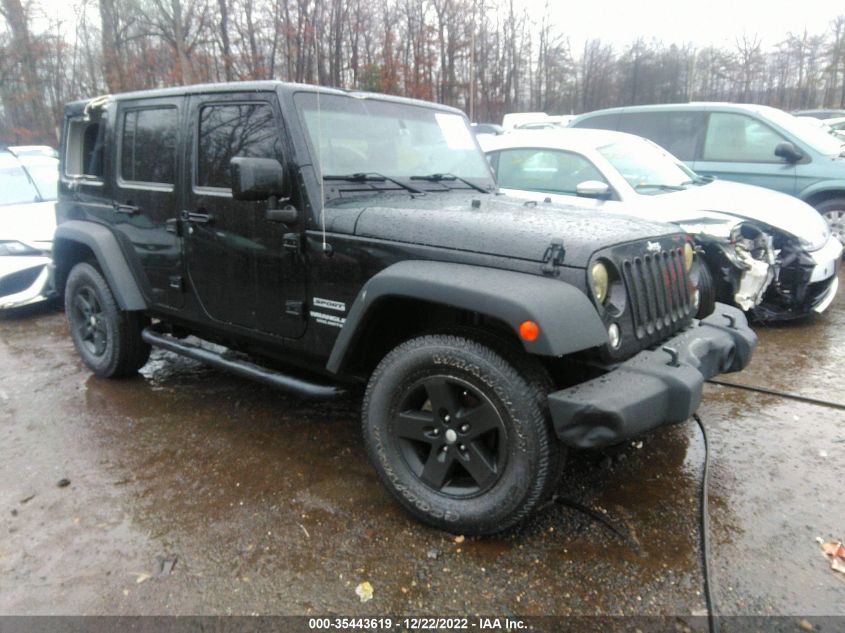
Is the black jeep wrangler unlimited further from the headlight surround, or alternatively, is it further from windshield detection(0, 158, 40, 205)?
windshield detection(0, 158, 40, 205)

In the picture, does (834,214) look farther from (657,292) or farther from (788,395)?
(657,292)

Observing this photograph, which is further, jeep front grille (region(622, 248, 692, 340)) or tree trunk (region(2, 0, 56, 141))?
tree trunk (region(2, 0, 56, 141))

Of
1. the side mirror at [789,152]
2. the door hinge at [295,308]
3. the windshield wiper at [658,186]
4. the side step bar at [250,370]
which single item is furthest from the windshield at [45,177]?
the side mirror at [789,152]

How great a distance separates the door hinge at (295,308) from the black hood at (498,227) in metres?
0.51

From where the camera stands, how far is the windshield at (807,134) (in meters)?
7.20

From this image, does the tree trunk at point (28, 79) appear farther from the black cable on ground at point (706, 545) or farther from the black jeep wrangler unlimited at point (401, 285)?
the black cable on ground at point (706, 545)

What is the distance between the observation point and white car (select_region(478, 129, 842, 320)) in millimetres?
5039

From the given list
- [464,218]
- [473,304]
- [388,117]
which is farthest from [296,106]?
[473,304]

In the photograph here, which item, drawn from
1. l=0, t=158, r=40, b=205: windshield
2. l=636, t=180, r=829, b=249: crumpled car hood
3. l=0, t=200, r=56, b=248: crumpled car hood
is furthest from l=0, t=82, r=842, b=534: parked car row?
l=0, t=158, r=40, b=205: windshield

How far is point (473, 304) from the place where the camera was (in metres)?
2.34

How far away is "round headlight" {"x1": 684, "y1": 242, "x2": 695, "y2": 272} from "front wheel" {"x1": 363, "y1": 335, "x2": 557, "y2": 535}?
1172 mm

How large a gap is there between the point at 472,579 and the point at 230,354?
81.3 inches

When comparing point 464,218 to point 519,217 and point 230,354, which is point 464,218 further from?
point 230,354

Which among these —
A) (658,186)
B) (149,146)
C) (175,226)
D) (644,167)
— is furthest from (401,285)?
(644,167)
